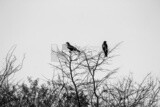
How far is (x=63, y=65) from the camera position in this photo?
570cm

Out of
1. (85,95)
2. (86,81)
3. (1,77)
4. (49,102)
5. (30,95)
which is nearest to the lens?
(1,77)

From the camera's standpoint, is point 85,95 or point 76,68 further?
point 85,95

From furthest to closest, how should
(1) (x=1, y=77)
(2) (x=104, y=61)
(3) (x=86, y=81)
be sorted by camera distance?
1. (3) (x=86, y=81)
2. (2) (x=104, y=61)
3. (1) (x=1, y=77)

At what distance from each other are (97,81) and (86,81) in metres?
0.40

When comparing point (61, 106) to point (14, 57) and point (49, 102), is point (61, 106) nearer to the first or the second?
point (49, 102)

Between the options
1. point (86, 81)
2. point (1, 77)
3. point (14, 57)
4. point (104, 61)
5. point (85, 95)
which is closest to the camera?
point (1, 77)

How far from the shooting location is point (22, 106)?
827cm

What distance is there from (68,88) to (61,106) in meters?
2.44

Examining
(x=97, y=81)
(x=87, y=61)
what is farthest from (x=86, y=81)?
(x=87, y=61)

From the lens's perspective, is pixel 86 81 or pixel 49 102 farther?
pixel 49 102

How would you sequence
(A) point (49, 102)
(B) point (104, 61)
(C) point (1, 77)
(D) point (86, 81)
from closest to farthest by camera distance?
(C) point (1, 77) → (B) point (104, 61) → (D) point (86, 81) → (A) point (49, 102)

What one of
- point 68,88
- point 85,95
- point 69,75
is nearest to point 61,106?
point 85,95

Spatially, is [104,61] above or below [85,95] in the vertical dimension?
above

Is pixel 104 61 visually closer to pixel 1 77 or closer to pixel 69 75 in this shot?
pixel 69 75
